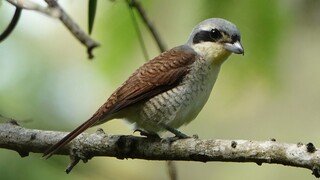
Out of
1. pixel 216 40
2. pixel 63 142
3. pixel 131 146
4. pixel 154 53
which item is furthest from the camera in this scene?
pixel 154 53

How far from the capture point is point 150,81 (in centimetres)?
453

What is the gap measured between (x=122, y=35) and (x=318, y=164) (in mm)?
2396

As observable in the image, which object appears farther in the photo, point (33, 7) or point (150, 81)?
point (150, 81)

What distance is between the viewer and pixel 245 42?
4.76 m

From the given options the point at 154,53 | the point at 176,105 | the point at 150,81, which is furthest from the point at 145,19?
the point at 154,53

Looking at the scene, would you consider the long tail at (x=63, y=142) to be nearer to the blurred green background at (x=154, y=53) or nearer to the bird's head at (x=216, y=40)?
the blurred green background at (x=154, y=53)

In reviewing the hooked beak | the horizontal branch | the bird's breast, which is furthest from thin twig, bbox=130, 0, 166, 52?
the horizontal branch

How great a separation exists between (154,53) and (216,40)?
9.87ft

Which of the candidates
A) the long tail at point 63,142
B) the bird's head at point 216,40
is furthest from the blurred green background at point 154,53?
the long tail at point 63,142

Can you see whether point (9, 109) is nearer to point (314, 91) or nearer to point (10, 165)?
point (10, 165)

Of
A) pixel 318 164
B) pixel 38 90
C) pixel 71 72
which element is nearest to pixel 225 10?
pixel 318 164

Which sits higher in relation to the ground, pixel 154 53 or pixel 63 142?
pixel 154 53

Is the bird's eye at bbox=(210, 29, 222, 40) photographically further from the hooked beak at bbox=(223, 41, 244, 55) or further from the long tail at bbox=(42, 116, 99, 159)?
the long tail at bbox=(42, 116, 99, 159)

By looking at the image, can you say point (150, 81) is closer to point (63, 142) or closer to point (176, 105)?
point (176, 105)
